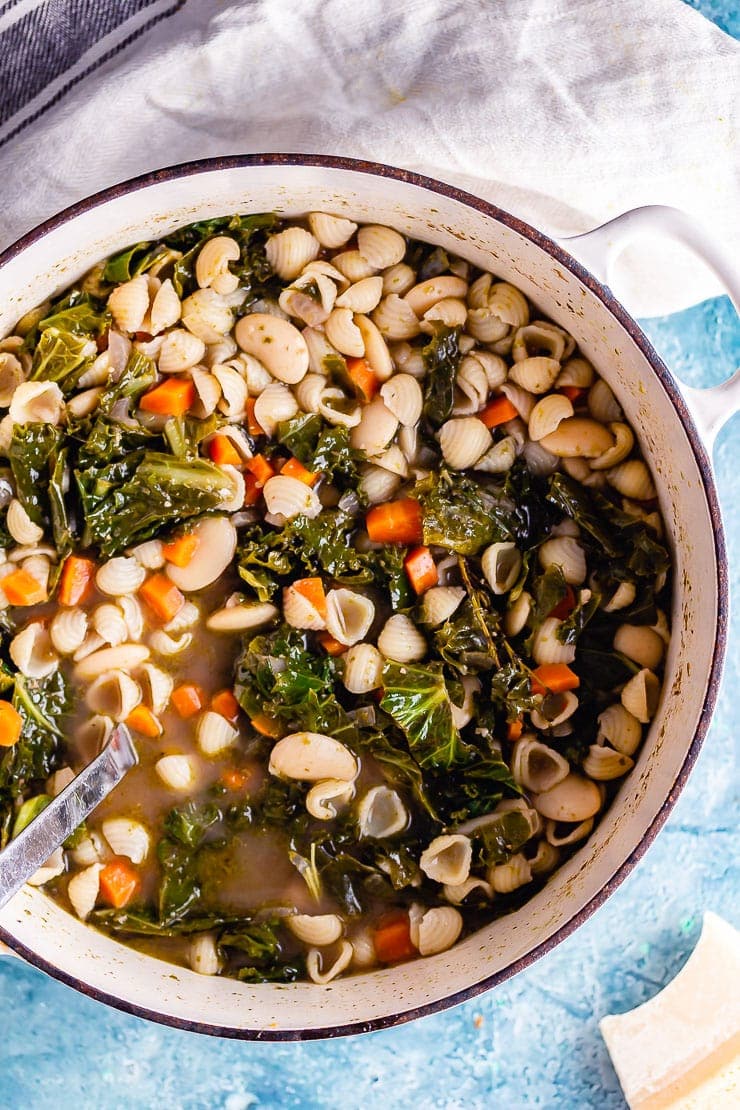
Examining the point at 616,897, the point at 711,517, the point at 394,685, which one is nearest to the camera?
the point at 711,517

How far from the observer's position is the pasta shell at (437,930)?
1853mm

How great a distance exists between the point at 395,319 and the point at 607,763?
2.77 ft

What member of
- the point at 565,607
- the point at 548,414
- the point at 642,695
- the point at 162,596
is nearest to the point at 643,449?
the point at 548,414

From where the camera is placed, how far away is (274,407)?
6.05ft

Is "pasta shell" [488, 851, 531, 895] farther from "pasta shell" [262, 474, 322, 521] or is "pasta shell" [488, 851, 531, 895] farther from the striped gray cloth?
the striped gray cloth

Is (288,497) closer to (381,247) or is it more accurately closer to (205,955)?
(381,247)

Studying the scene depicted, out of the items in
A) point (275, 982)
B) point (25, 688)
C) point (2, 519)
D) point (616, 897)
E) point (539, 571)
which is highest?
point (2, 519)

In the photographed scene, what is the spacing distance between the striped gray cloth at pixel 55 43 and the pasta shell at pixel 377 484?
877 mm

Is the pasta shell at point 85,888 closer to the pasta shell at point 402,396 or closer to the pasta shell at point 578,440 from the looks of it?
the pasta shell at point 402,396

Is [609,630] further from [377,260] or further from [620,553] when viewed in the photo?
[377,260]

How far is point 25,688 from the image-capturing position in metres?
1.85

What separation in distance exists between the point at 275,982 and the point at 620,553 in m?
→ 0.96

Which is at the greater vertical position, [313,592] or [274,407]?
[274,407]

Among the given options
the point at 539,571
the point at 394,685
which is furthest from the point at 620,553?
the point at 394,685
